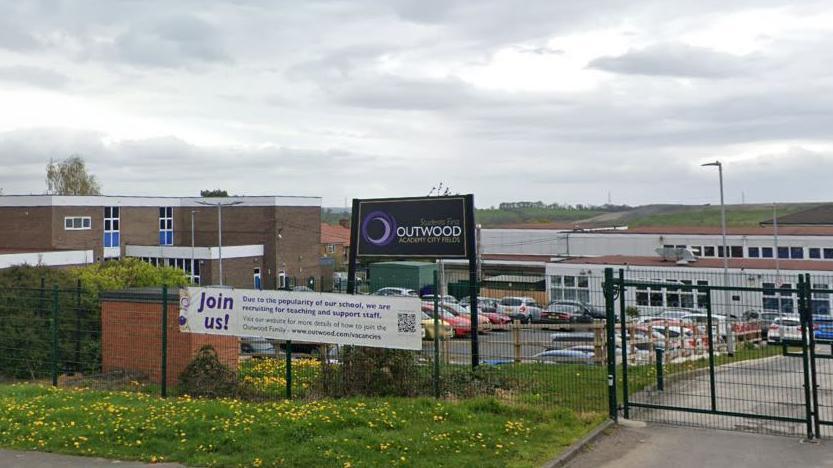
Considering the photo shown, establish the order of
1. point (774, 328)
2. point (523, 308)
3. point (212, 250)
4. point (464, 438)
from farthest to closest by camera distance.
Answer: point (212, 250), point (523, 308), point (774, 328), point (464, 438)

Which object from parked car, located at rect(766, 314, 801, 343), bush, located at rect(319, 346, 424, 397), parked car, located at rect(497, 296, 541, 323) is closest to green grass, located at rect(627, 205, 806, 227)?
parked car, located at rect(497, 296, 541, 323)

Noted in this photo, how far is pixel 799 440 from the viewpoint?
32.0ft

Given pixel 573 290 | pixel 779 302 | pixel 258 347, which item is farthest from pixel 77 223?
pixel 779 302

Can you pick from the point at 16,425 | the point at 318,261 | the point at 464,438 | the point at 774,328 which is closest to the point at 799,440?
the point at 774,328

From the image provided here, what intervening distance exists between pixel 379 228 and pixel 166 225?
46804 mm

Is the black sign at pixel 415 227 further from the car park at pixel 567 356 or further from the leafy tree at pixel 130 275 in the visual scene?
the leafy tree at pixel 130 275

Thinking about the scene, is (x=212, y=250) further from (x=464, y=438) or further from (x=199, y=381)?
(x=464, y=438)

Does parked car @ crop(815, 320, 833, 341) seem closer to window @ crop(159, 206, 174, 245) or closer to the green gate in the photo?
the green gate

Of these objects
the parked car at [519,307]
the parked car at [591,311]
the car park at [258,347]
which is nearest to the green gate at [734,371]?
the parked car at [591,311]

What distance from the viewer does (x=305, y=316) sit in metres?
12.4

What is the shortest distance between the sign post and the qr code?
9.41 ft

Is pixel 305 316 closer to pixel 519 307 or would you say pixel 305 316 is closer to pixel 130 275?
pixel 130 275

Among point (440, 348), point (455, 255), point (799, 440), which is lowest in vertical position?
point (799, 440)

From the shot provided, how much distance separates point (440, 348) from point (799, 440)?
18.1ft
